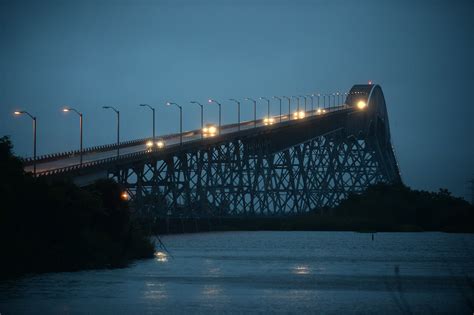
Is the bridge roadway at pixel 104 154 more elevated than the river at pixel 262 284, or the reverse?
the bridge roadway at pixel 104 154

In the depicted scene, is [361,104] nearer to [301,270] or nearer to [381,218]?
[381,218]

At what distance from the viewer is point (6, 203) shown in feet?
186

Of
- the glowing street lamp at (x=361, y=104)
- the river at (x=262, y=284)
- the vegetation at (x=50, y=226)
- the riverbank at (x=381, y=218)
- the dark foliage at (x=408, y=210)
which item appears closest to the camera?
the river at (x=262, y=284)

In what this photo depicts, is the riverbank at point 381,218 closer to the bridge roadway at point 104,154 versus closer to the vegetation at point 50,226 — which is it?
the bridge roadway at point 104,154

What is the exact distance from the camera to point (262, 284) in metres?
55.2

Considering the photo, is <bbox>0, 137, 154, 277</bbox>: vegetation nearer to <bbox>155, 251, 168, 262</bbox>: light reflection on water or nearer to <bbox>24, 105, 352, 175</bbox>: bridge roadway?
<bbox>155, 251, 168, 262</bbox>: light reflection on water

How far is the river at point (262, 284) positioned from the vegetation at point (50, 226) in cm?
121

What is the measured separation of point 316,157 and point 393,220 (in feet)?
83.6

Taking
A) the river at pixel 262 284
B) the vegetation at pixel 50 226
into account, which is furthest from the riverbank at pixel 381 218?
the vegetation at pixel 50 226

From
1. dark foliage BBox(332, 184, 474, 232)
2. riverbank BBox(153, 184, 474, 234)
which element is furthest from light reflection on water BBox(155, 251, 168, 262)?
dark foliage BBox(332, 184, 474, 232)

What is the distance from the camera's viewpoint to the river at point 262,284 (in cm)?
4522

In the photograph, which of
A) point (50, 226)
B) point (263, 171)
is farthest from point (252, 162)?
point (50, 226)

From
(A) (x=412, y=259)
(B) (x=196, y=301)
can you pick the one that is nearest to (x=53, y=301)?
(B) (x=196, y=301)

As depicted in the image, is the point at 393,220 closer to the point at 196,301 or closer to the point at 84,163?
the point at 84,163
